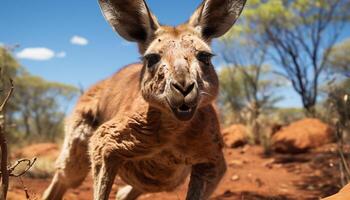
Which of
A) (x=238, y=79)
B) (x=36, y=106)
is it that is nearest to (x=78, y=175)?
(x=36, y=106)

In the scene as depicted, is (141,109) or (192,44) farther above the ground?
(192,44)

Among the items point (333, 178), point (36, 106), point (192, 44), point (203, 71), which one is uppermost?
point (192, 44)

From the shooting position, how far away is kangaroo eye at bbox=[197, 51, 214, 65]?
150 inches

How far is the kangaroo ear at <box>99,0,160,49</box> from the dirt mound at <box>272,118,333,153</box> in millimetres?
9735

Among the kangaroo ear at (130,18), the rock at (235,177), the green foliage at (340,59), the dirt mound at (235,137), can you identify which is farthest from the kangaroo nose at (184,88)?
the green foliage at (340,59)

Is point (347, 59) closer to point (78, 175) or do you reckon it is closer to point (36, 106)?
point (36, 106)

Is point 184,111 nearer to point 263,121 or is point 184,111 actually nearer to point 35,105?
point 263,121

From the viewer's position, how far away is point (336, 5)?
86.5ft

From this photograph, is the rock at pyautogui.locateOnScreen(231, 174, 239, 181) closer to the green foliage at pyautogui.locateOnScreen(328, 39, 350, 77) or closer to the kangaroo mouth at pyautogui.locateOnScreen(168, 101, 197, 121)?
the kangaroo mouth at pyautogui.locateOnScreen(168, 101, 197, 121)

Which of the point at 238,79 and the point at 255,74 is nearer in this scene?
the point at 255,74

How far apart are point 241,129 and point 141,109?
1243 centimetres

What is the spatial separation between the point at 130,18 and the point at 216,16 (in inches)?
32.1

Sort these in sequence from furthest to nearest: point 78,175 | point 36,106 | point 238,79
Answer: point 238,79
point 36,106
point 78,175

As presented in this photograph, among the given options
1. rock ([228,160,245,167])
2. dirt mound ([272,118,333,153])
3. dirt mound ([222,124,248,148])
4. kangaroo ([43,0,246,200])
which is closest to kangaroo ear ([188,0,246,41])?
kangaroo ([43,0,246,200])
